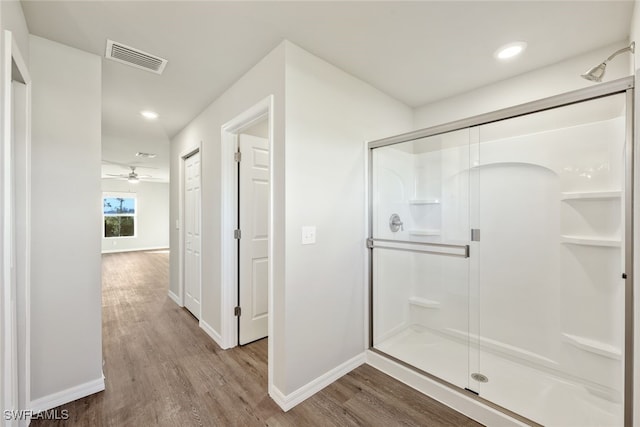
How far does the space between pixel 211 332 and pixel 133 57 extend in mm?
2550

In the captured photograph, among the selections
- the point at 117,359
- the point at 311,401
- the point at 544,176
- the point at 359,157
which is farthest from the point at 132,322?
the point at 544,176

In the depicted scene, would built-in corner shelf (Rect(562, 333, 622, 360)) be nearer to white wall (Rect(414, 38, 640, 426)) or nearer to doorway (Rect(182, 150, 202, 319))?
white wall (Rect(414, 38, 640, 426))

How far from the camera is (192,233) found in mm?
3449

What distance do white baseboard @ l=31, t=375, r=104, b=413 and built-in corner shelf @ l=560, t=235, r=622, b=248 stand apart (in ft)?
11.8

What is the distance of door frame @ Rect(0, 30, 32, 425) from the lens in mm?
1216

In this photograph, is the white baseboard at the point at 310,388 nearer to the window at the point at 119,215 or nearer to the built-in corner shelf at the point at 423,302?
the built-in corner shelf at the point at 423,302

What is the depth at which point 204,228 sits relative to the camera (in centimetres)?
296

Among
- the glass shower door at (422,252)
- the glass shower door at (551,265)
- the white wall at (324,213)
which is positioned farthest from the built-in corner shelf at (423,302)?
the white wall at (324,213)

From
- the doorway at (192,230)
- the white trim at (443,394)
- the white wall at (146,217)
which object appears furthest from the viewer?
the white wall at (146,217)

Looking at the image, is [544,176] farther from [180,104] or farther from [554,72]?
[180,104]

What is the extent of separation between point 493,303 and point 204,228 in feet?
9.82

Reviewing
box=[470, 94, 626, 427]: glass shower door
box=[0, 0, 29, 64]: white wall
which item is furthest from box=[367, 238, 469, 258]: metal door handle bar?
box=[0, 0, 29, 64]: white wall

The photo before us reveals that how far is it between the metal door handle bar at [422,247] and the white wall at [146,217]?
9.44m

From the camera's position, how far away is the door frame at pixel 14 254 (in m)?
1.22
